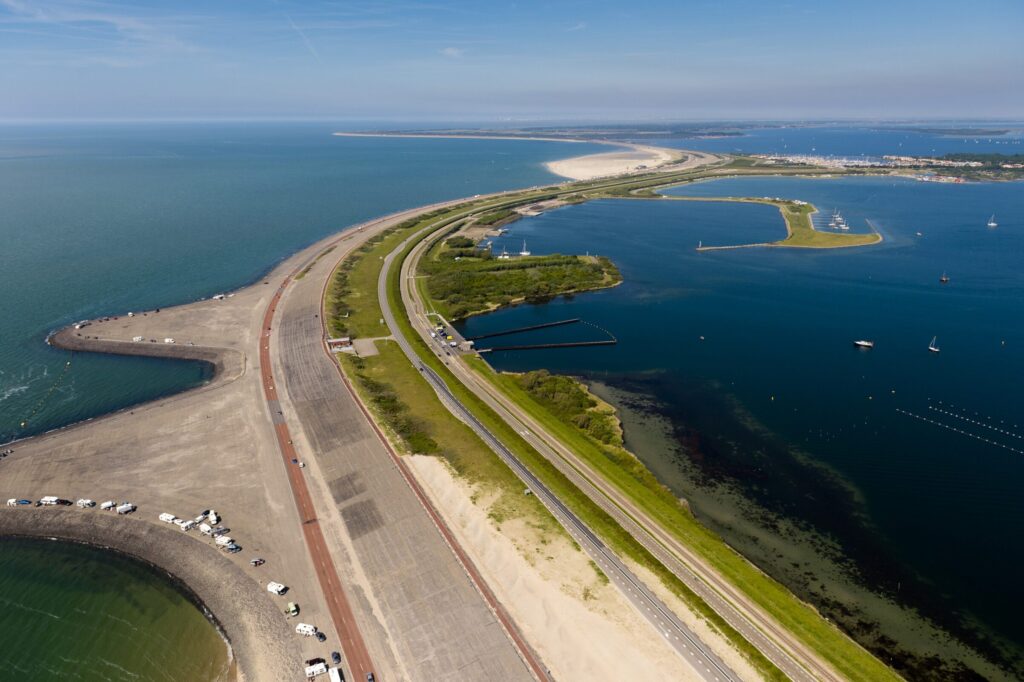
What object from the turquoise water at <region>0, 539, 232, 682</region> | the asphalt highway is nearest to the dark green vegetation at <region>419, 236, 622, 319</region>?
the asphalt highway

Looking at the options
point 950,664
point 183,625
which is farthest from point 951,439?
point 183,625

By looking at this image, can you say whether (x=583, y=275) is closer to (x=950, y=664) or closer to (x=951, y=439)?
(x=951, y=439)

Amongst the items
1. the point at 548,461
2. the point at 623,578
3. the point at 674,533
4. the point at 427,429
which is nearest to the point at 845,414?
the point at 674,533

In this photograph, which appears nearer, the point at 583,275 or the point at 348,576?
the point at 348,576

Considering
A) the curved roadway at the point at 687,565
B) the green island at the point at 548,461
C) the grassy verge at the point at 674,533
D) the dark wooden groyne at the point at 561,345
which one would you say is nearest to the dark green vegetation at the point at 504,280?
the green island at the point at 548,461

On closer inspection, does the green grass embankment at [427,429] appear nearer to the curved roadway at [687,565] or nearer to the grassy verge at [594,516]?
the grassy verge at [594,516]

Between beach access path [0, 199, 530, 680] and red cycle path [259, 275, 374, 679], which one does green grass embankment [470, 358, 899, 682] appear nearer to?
beach access path [0, 199, 530, 680]

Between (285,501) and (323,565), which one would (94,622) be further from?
(323,565)
